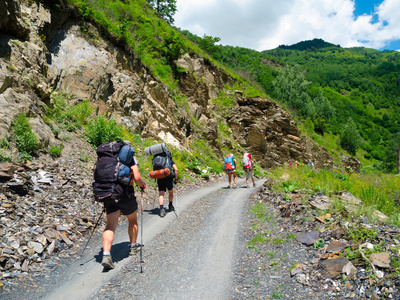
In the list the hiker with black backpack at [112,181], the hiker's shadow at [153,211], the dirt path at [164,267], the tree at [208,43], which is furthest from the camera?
the tree at [208,43]

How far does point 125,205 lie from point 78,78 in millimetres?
10783

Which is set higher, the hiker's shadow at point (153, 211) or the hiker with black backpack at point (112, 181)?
the hiker with black backpack at point (112, 181)

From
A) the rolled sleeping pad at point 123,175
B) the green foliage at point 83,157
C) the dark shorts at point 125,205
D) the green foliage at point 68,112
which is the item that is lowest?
the dark shorts at point 125,205

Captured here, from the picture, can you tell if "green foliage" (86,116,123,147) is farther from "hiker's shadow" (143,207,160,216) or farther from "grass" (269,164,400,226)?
"grass" (269,164,400,226)

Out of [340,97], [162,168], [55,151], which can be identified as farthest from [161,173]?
[340,97]

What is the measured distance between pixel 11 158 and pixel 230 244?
5981 mm

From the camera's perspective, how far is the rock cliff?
826cm

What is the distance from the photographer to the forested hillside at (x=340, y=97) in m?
57.1

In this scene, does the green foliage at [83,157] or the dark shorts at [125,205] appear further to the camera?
the green foliage at [83,157]

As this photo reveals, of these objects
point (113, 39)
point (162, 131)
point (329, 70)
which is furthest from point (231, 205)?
point (329, 70)

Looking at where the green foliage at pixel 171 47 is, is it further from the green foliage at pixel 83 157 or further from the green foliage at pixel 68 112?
the green foliage at pixel 83 157

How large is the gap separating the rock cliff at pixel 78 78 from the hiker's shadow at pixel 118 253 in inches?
176

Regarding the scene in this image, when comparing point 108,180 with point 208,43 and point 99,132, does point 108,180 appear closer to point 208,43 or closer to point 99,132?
point 99,132

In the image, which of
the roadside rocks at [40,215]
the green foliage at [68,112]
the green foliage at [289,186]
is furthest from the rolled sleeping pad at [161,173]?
the green foliage at [68,112]
